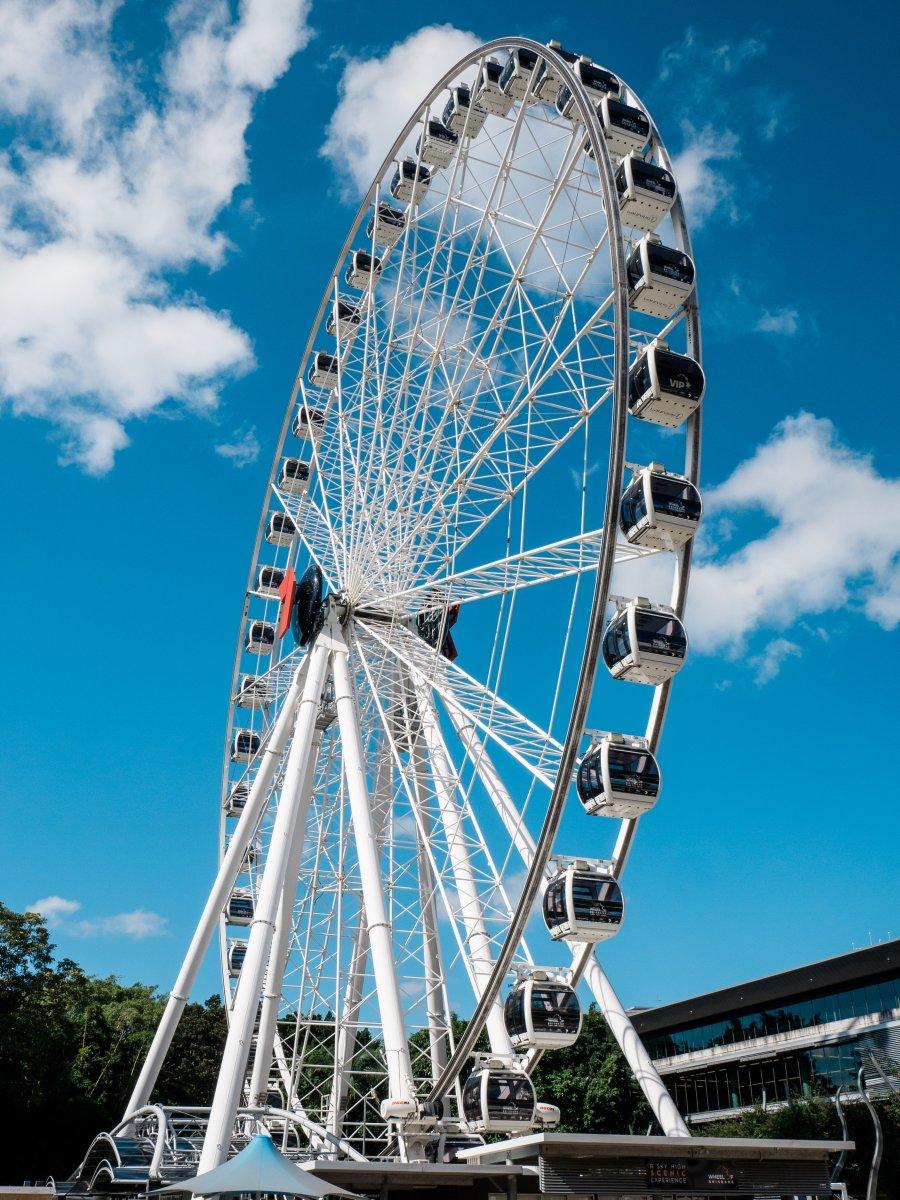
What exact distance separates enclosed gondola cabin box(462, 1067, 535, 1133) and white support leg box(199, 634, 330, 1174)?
380 centimetres

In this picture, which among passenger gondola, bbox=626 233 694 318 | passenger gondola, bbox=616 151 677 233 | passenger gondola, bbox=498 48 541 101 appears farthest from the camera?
passenger gondola, bbox=498 48 541 101

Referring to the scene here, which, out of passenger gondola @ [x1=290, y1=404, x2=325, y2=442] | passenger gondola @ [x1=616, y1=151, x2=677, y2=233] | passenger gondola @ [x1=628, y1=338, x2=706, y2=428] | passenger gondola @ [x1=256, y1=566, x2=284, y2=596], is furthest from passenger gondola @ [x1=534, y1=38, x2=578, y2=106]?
passenger gondola @ [x1=256, y1=566, x2=284, y2=596]

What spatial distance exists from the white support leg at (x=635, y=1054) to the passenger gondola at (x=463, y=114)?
62.8 feet

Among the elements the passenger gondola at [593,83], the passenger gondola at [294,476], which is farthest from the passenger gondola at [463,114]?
the passenger gondola at [294,476]

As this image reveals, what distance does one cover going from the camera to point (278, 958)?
23.7 metres

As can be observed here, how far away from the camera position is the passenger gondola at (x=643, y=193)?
65.4 ft

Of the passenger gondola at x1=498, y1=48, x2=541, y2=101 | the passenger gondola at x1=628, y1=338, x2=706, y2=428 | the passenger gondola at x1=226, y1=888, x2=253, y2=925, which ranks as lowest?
the passenger gondola at x1=226, y1=888, x2=253, y2=925

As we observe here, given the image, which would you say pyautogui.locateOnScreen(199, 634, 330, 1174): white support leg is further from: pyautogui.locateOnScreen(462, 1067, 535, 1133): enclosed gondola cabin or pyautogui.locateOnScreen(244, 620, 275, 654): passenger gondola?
pyautogui.locateOnScreen(244, 620, 275, 654): passenger gondola

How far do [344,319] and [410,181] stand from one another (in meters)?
4.21

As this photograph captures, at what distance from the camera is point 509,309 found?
23.9m

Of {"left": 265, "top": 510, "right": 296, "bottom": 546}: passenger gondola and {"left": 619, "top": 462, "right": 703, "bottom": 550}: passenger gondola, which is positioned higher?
{"left": 265, "top": 510, "right": 296, "bottom": 546}: passenger gondola

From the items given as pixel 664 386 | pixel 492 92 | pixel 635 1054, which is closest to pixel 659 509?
pixel 664 386

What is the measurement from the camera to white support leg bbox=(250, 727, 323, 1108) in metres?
21.6

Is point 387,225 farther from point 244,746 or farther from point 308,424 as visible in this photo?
point 244,746
